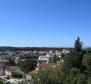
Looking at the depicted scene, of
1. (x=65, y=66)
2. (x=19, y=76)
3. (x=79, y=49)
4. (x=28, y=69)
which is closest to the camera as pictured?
(x=65, y=66)

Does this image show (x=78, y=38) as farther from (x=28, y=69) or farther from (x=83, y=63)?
(x=28, y=69)

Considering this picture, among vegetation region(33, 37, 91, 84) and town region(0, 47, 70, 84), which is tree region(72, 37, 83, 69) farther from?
town region(0, 47, 70, 84)

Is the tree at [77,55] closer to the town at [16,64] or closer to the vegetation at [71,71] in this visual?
the vegetation at [71,71]

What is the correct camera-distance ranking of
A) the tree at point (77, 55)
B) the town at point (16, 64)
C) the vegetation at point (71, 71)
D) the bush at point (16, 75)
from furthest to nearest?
the bush at point (16, 75), the town at point (16, 64), the tree at point (77, 55), the vegetation at point (71, 71)

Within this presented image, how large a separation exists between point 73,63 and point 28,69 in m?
27.5

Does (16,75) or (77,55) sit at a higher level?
(77,55)

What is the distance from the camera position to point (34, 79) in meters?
17.3

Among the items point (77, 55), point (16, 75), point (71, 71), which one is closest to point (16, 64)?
point (16, 75)

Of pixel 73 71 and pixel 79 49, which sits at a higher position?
pixel 79 49

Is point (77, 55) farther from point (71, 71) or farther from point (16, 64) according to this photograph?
point (16, 64)

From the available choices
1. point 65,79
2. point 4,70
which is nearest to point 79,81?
point 65,79

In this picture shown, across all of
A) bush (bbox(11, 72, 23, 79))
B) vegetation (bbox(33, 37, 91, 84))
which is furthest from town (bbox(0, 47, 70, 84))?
vegetation (bbox(33, 37, 91, 84))

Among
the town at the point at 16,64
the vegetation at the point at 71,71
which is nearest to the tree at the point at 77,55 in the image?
→ the vegetation at the point at 71,71

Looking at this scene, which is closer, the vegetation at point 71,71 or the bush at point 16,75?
the vegetation at point 71,71
